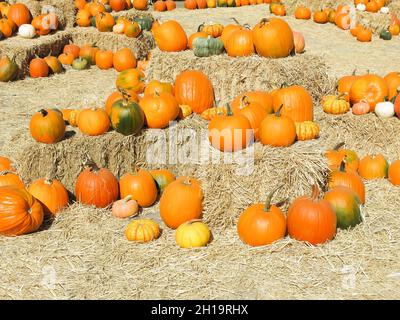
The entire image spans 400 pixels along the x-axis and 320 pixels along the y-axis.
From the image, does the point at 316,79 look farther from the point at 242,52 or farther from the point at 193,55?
the point at 193,55

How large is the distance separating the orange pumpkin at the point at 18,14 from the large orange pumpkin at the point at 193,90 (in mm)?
6033

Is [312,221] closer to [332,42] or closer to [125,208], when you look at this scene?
[125,208]

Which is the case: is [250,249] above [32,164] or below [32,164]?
below

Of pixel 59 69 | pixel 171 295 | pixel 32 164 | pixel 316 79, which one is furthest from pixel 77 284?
pixel 59 69

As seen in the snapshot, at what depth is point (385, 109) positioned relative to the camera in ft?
22.9

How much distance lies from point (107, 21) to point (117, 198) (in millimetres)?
6872

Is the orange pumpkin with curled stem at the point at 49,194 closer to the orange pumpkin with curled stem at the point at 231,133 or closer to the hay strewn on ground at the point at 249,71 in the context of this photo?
the orange pumpkin with curled stem at the point at 231,133

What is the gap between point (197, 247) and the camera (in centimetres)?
486

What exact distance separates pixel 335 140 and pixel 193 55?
2349 mm

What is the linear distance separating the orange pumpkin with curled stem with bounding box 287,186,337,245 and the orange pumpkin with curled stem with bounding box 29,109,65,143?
2.70 m

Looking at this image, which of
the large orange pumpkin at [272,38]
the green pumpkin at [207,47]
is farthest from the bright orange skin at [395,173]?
the green pumpkin at [207,47]

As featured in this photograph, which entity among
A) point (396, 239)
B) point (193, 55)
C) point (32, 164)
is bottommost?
point (396, 239)

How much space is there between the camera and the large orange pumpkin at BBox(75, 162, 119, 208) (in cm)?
570

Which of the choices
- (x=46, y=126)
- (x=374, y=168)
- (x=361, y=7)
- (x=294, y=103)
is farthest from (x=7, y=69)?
(x=361, y=7)
